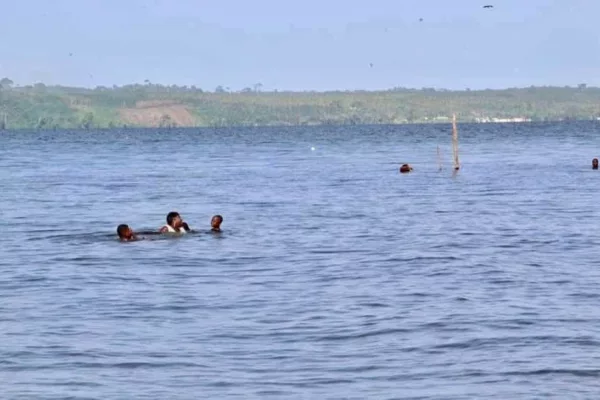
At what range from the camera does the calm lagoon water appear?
19.1 m

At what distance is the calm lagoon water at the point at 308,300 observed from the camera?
62.6ft

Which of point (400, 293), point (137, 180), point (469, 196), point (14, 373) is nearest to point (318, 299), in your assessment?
point (400, 293)

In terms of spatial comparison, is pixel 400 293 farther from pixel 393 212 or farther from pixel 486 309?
pixel 393 212

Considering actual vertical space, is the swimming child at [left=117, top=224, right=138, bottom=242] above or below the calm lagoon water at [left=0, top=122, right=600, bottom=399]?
above

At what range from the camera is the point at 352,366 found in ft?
65.3

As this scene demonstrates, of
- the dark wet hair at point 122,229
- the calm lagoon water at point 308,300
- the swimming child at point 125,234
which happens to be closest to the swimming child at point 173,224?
the calm lagoon water at point 308,300

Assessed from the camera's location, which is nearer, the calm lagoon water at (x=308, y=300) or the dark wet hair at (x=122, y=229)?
the calm lagoon water at (x=308, y=300)

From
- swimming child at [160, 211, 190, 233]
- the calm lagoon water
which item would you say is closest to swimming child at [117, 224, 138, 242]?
the calm lagoon water

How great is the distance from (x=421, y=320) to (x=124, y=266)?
1104 cm

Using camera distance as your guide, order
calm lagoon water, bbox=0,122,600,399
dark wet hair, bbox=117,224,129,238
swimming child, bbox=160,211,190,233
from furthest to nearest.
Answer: swimming child, bbox=160,211,190,233, dark wet hair, bbox=117,224,129,238, calm lagoon water, bbox=0,122,600,399

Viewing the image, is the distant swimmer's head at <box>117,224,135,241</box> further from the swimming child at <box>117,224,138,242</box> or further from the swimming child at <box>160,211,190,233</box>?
the swimming child at <box>160,211,190,233</box>

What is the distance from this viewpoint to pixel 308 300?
26531 millimetres

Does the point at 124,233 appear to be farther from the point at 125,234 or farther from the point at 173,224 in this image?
the point at 173,224

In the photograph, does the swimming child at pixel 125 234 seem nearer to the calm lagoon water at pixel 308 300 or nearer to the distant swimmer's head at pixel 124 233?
the distant swimmer's head at pixel 124 233
